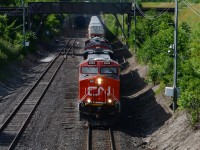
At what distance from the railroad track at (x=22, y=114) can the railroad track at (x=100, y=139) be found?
10.1 feet

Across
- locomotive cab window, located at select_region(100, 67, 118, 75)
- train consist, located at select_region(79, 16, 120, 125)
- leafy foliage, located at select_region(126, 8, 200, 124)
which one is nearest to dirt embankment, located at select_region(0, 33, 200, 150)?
leafy foliage, located at select_region(126, 8, 200, 124)

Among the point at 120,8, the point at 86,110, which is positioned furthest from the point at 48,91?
the point at 120,8

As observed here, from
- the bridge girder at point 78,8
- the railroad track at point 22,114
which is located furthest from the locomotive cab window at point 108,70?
the bridge girder at point 78,8

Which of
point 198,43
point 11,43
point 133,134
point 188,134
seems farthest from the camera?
point 11,43

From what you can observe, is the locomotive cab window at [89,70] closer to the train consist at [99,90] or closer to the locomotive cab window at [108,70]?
the train consist at [99,90]

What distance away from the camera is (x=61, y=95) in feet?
106

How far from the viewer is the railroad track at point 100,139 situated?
20931mm

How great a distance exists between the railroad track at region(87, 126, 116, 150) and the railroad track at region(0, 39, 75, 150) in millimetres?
3093

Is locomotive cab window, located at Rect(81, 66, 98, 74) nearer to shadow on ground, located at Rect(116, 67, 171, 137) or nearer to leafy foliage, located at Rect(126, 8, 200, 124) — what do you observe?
shadow on ground, located at Rect(116, 67, 171, 137)

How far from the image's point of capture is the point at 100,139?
73.0ft

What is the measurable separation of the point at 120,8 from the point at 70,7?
6.21m

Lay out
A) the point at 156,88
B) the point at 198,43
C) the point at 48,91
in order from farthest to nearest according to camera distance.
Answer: the point at 48,91, the point at 156,88, the point at 198,43

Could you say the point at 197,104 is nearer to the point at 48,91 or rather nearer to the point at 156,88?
the point at 156,88

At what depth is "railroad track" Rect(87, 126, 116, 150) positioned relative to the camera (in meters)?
20.9
